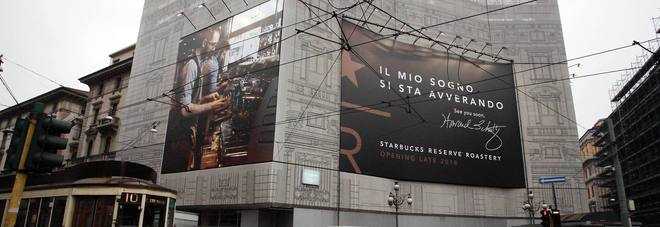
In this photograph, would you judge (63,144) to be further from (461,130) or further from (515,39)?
(515,39)

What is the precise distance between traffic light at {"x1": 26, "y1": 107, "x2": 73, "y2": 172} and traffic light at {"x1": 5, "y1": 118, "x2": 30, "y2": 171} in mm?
185

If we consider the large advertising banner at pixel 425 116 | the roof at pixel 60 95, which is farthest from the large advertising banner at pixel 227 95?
the roof at pixel 60 95

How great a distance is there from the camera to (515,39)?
29.5 meters

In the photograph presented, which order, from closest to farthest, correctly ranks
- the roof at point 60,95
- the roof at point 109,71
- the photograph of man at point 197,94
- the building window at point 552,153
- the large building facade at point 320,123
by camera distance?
the large building facade at point 320,123
the photograph of man at point 197,94
the building window at point 552,153
the roof at point 109,71
the roof at point 60,95

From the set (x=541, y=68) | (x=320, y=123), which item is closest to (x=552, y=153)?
(x=541, y=68)

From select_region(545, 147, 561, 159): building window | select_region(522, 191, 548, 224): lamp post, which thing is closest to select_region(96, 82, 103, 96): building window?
select_region(522, 191, 548, 224): lamp post

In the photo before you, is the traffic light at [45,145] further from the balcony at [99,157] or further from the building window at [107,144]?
the building window at [107,144]

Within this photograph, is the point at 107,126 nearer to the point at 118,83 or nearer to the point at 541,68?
the point at 118,83

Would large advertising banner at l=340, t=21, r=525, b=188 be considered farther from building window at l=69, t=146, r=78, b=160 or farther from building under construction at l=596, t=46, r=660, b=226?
building window at l=69, t=146, r=78, b=160

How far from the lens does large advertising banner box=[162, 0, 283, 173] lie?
69.9 feet

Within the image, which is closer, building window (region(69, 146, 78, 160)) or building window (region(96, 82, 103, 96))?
building window (region(69, 146, 78, 160))

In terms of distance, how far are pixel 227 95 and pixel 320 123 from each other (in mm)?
4503

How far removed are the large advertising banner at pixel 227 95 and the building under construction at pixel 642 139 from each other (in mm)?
24030

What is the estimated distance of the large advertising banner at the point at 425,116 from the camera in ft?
76.6
